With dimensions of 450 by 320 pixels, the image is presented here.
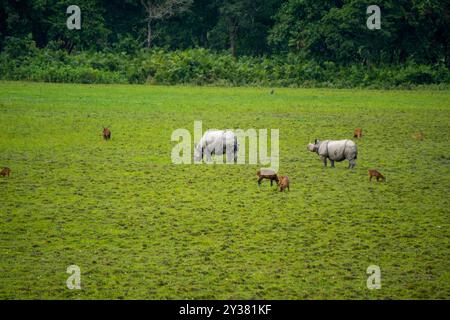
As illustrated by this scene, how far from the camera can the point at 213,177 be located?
582 inches

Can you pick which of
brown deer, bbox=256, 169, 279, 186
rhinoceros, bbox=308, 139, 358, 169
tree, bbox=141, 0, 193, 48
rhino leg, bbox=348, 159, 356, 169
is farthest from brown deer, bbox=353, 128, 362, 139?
tree, bbox=141, 0, 193, 48

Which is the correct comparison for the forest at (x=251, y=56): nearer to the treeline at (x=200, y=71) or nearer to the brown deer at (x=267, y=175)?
the treeline at (x=200, y=71)

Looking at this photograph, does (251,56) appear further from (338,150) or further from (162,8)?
(338,150)

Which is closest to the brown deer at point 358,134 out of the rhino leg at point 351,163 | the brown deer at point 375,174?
the rhino leg at point 351,163

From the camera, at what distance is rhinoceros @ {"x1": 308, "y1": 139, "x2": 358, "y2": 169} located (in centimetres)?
1526

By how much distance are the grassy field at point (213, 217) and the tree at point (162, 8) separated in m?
29.0

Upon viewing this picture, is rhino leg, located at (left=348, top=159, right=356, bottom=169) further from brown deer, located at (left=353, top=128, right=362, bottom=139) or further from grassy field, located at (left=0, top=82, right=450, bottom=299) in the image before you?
brown deer, located at (left=353, top=128, right=362, bottom=139)

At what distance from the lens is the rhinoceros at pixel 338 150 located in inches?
601

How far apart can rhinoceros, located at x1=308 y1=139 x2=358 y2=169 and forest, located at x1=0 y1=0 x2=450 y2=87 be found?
23097 millimetres

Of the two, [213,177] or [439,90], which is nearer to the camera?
[213,177]

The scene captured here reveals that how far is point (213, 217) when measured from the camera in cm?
1154
